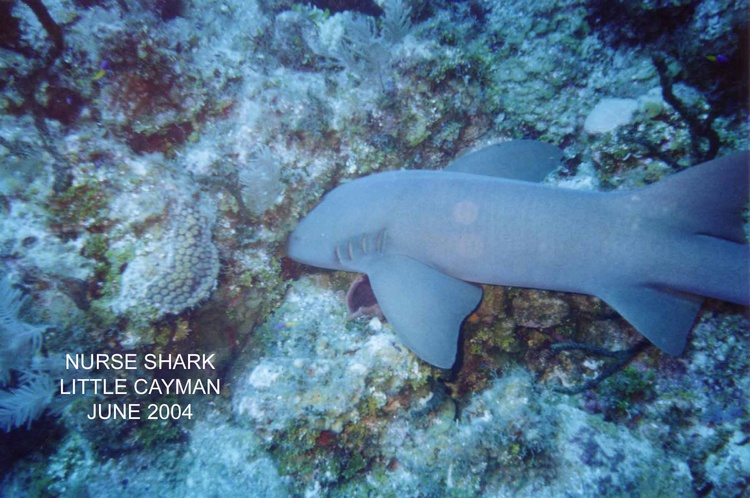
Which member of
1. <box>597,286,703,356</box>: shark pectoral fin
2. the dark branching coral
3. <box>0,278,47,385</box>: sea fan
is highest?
<box>0,278,47,385</box>: sea fan

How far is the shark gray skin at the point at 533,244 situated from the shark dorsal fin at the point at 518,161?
553 millimetres

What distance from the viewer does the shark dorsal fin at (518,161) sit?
3504mm

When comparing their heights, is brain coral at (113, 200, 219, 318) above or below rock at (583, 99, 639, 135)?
above

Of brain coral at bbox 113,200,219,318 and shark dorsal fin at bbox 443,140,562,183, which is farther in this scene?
shark dorsal fin at bbox 443,140,562,183

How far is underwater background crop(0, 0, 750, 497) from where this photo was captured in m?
2.52

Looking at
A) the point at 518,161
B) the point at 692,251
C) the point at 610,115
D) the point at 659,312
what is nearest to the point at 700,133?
the point at 610,115

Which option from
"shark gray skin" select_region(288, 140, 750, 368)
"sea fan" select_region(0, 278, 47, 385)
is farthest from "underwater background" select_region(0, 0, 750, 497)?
"shark gray skin" select_region(288, 140, 750, 368)

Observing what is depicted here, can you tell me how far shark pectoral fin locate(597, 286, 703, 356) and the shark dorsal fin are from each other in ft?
4.25

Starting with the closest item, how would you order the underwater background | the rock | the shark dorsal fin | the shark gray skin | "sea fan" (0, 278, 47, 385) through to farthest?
1. "sea fan" (0, 278, 47, 385)
2. the underwater background
3. the shark gray skin
4. the rock
5. the shark dorsal fin

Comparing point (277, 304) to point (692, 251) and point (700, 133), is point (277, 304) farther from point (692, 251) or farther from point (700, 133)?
point (700, 133)

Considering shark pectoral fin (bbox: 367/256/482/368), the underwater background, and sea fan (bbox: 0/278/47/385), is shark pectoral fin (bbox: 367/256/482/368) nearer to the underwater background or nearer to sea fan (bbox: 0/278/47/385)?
the underwater background

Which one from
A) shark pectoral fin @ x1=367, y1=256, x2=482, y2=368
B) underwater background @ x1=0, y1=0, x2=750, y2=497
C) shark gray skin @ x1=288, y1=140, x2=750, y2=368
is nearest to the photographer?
underwater background @ x1=0, y1=0, x2=750, y2=497

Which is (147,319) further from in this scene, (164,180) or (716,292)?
(716,292)

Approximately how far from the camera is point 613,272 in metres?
2.77
